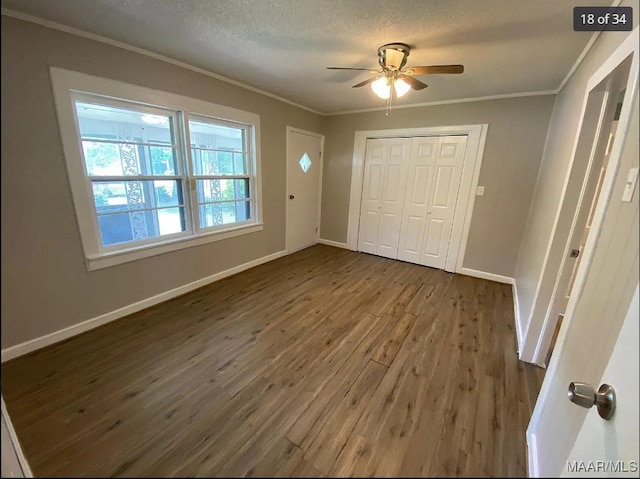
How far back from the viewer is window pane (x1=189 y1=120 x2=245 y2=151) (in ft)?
9.14

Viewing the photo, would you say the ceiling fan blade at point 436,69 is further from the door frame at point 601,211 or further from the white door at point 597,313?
the white door at point 597,313

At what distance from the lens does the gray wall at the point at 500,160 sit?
3.03 metres

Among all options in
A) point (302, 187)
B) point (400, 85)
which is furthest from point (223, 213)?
point (400, 85)

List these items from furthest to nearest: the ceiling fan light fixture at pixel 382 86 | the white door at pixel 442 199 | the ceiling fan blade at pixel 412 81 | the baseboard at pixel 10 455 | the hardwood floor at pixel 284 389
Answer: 1. the white door at pixel 442 199
2. the ceiling fan light fixture at pixel 382 86
3. the ceiling fan blade at pixel 412 81
4. the hardwood floor at pixel 284 389
5. the baseboard at pixel 10 455

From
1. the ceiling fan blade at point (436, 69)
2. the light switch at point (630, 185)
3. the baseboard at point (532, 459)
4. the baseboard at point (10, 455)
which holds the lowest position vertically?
the baseboard at point (532, 459)

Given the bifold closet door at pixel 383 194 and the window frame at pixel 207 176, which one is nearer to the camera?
the window frame at pixel 207 176

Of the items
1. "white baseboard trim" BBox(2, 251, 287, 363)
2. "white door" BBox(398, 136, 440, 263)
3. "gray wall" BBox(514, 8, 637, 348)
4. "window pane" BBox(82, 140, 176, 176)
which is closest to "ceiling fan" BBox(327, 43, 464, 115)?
"gray wall" BBox(514, 8, 637, 348)

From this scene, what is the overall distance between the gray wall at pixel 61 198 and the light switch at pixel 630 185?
5.27ft

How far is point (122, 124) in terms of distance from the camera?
87.5 inches

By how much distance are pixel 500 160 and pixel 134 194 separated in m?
4.04

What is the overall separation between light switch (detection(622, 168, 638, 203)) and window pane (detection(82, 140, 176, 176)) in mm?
2926

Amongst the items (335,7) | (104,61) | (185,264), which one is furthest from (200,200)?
(335,7)

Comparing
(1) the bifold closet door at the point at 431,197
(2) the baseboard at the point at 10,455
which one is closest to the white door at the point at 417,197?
(1) the bifold closet door at the point at 431,197

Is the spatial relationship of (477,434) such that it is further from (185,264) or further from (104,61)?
(104,61)
